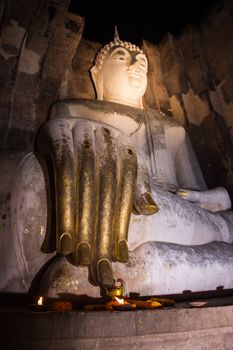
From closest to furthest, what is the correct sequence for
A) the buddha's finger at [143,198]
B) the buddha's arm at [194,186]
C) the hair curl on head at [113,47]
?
the buddha's finger at [143,198] < the buddha's arm at [194,186] < the hair curl on head at [113,47]

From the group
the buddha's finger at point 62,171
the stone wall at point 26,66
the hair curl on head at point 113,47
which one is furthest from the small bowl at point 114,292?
the hair curl on head at point 113,47

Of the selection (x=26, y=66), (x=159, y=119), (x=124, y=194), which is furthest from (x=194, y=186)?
(x=26, y=66)

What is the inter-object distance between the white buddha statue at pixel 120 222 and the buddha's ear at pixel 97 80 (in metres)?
1.78

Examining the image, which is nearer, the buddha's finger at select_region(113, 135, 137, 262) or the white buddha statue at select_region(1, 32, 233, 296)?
the white buddha statue at select_region(1, 32, 233, 296)

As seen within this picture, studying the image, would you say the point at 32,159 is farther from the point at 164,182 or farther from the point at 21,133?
the point at 164,182

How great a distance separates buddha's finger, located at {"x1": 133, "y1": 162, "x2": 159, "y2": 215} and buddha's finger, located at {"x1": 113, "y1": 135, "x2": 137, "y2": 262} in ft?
0.24

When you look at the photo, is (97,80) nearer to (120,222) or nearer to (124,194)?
(124,194)

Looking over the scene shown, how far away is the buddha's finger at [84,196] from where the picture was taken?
1.71 metres

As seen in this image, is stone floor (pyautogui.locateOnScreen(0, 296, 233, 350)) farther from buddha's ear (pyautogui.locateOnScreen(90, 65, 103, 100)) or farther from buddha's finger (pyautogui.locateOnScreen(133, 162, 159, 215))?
buddha's ear (pyautogui.locateOnScreen(90, 65, 103, 100))

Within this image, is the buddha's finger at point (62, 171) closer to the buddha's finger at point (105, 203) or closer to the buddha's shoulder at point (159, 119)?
the buddha's finger at point (105, 203)

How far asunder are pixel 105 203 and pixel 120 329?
Result: 80 cm

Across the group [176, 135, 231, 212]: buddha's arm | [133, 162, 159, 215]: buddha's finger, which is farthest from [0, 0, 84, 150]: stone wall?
[176, 135, 231, 212]: buddha's arm

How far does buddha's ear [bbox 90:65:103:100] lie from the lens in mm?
3939

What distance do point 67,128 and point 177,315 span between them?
1.38 metres
